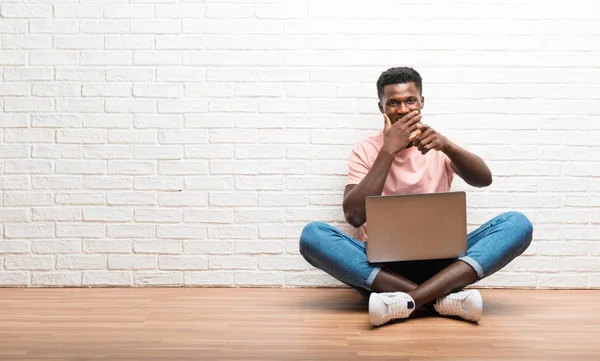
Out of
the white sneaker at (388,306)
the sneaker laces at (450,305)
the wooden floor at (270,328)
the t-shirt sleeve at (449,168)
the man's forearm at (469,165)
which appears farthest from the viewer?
the t-shirt sleeve at (449,168)

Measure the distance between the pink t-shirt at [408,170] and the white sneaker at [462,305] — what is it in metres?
0.53

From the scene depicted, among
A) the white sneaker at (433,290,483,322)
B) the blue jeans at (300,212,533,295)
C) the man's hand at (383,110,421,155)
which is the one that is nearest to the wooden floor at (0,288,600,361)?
the white sneaker at (433,290,483,322)

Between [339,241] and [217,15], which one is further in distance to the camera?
[217,15]

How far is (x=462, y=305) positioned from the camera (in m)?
2.30

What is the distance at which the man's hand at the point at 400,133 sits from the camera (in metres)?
2.55

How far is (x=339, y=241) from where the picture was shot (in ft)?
8.35

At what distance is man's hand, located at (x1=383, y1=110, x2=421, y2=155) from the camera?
8.37 ft

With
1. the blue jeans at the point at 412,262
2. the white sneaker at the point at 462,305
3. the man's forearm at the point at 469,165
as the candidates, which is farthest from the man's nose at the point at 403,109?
the white sneaker at the point at 462,305

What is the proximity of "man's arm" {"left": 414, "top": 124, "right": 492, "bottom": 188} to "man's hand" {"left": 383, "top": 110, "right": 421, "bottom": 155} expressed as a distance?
3cm

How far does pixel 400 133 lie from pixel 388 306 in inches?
26.0

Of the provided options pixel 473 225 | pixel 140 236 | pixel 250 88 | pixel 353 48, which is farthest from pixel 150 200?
pixel 473 225

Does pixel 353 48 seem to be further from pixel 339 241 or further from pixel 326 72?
pixel 339 241

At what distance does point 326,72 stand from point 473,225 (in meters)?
0.93

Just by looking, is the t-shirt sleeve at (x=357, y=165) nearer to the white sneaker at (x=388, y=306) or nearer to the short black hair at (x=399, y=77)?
the short black hair at (x=399, y=77)
